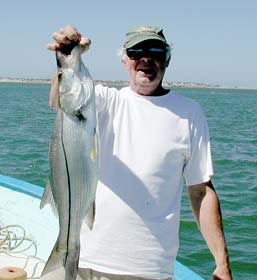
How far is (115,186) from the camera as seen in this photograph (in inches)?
124

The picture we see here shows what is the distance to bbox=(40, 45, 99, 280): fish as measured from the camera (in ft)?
8.68

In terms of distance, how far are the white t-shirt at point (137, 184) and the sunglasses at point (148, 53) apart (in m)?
0.23

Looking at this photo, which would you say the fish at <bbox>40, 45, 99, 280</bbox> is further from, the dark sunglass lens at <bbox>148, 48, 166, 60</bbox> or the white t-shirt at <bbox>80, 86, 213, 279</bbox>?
the dark sunglass lens at <bbox>148, 48, 166, 60</bbox>

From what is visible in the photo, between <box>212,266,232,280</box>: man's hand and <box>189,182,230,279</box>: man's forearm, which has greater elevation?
<box>189,182,230,279</box>: man's forearm

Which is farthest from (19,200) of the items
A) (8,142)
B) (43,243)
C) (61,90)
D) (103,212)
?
(8,142)

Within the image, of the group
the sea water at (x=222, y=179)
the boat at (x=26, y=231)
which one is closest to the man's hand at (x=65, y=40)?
the boat at (x=26, y=231)

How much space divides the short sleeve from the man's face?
1.07 feet

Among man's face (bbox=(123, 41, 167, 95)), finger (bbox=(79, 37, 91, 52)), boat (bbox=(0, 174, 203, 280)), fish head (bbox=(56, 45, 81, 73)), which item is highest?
finger (bbox=(79, 37, 91, 52))

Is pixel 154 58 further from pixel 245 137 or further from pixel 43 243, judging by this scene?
pixel 245 137

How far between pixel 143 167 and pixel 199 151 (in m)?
0.39

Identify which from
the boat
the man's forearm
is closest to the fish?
the man's forearm

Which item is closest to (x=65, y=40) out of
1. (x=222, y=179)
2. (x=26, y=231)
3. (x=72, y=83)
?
(x=72, y=83)

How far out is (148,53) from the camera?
126 inches

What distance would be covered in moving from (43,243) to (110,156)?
2.85m
